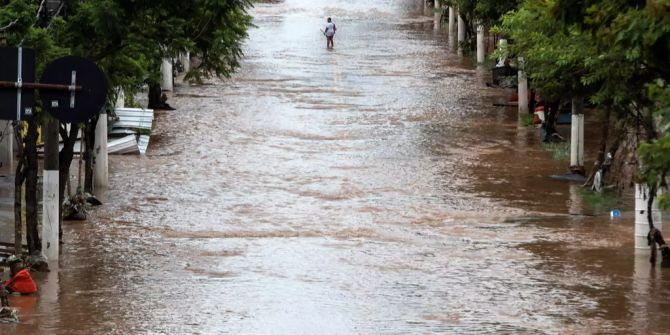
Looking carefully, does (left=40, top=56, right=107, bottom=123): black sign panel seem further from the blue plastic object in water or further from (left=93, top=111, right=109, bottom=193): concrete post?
the blue plastic object in water

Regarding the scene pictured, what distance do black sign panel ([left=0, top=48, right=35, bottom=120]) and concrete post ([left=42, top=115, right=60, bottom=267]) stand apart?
417 centimetres

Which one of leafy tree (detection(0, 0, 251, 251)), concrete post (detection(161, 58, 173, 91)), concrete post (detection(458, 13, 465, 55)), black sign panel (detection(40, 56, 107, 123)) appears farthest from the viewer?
concrete post (detection(458, 13, 465, 55))

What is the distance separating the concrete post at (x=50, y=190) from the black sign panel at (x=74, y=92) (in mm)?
3441

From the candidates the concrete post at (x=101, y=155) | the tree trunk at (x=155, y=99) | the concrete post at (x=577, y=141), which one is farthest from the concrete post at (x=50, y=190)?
the tree trunk at (x=155, y=99)

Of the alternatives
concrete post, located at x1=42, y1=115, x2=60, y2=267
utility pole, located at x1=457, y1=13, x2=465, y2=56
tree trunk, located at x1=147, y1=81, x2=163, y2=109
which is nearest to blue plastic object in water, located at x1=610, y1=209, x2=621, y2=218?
concrete post, located at x1=42, y1=115, x2=60, y2=267

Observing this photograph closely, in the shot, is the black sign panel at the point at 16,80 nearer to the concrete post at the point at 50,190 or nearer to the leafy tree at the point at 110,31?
the leafy tree at the point at 110,31

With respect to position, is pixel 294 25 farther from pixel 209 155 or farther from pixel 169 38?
pixel 169 38

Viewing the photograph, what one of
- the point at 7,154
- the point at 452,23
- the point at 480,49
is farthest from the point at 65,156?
the point at 452,23

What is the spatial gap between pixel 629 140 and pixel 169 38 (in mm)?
12330

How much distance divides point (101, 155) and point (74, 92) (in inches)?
470

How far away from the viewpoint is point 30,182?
1855 cm

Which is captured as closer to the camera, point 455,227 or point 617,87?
point 617,87

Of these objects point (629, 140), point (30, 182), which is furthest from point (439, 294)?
point (629, 140)

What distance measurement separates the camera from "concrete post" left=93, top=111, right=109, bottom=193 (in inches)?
1043
